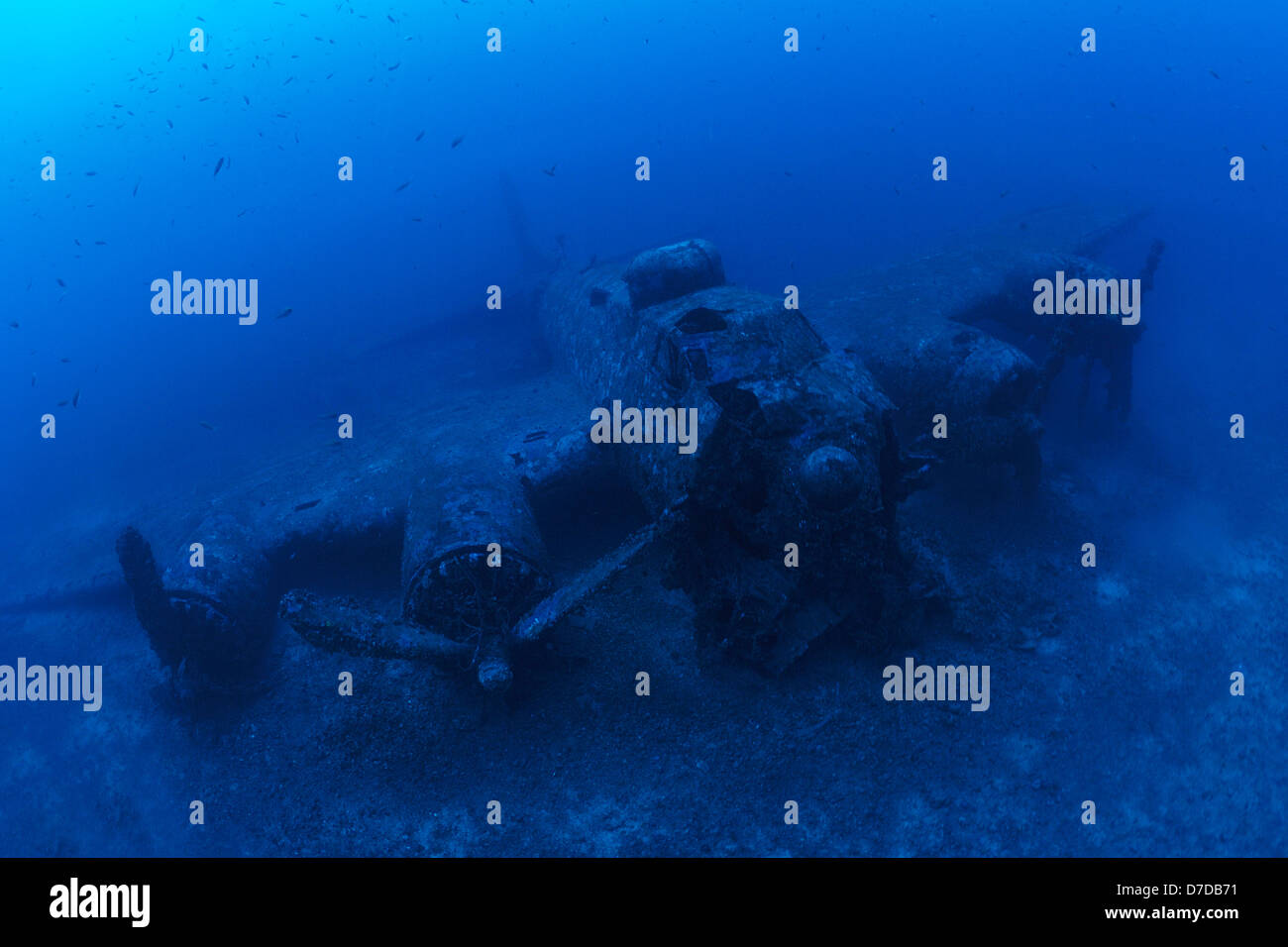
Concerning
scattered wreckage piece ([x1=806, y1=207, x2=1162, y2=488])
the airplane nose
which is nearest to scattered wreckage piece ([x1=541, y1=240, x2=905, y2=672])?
the airplane nose

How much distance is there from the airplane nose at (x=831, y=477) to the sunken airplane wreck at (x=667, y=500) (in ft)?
0.07

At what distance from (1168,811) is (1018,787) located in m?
1.53

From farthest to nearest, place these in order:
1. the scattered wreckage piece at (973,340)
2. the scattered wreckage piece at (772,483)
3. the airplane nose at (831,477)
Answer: the scattered wreckage piece at (973,340) < the scattered wreckage piece at (772,483) < the airplane nose at (831,477)

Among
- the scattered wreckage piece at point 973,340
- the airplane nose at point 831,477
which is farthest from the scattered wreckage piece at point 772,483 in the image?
the scattered wreckage piece at point 973,340

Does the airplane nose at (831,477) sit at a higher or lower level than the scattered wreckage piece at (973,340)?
lower

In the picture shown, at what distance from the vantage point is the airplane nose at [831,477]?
6.73 m

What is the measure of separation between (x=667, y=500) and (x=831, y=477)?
84.5 inches

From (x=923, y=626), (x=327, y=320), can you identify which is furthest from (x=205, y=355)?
(x=923, y=626)

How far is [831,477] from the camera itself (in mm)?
6727

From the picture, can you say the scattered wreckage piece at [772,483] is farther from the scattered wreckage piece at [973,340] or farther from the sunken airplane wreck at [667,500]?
the scattered wreckage piece at [973,340]

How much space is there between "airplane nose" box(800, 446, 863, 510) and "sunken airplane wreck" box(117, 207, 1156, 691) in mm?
22

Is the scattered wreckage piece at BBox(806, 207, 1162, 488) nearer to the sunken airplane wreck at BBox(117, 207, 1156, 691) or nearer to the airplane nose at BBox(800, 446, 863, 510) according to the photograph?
the sunken airplane wreck at BBox(117, 207, 1156, 691)

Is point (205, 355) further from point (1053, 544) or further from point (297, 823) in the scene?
point (1053, 544)

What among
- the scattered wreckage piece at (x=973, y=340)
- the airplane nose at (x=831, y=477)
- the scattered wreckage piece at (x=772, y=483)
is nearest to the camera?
the airplane nose at (x=831, y=477)
